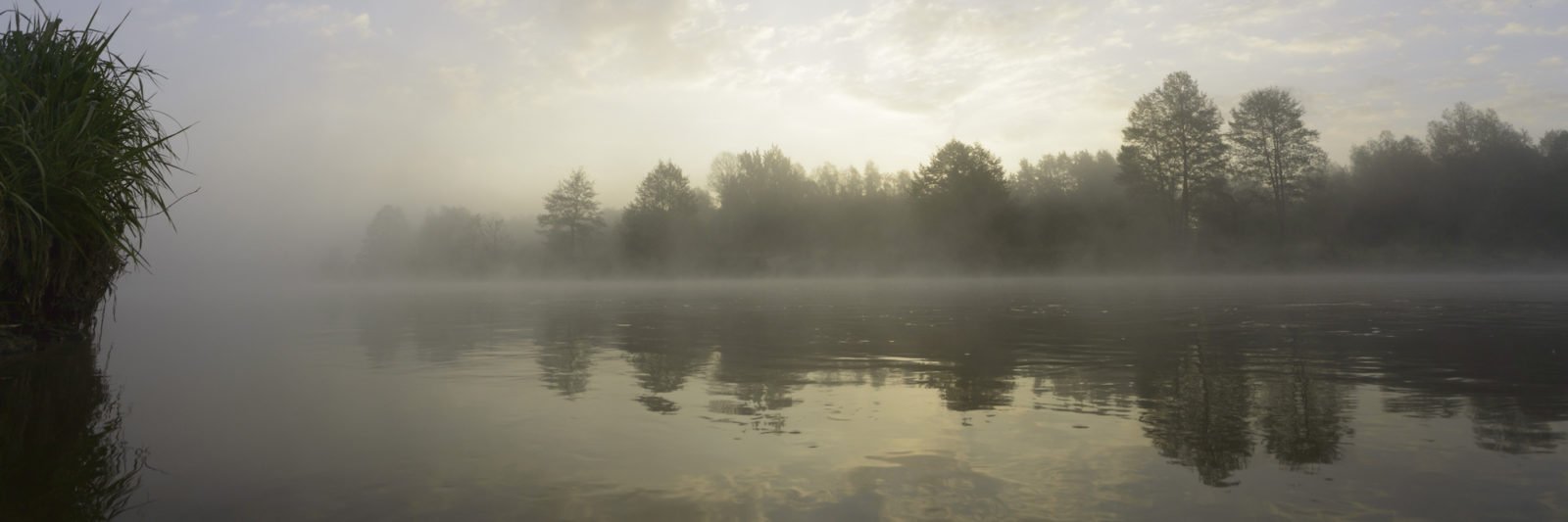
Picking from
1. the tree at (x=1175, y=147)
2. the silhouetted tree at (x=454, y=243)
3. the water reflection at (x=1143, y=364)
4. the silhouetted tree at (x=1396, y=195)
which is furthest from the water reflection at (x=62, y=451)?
the silhouetted tree at (x=454, y=243)

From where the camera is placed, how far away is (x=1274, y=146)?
53.2 metres

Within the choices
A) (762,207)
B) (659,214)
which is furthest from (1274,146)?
(659,214)

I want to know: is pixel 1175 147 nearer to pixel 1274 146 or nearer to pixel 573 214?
pixel 1274 146

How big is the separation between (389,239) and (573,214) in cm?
3478

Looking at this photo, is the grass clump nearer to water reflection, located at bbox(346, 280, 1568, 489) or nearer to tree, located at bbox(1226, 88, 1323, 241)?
water reflection, located at bbox(346, 280, 1568, 489)

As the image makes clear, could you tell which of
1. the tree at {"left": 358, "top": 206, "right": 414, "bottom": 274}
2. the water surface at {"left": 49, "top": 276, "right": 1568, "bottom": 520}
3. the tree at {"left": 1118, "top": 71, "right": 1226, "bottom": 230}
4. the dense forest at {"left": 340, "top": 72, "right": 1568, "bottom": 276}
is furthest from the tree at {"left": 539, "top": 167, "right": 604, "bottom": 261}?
the water surface at {"left": 49, "top": 276, "right": 1568, "bottom": 520}

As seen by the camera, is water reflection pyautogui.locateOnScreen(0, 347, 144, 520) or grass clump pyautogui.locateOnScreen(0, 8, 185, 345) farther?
grass clump pyautogui.locateOnScreen(0, 8, 185, 345)

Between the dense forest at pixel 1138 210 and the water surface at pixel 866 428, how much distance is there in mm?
45200

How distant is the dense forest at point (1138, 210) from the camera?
2073 inches

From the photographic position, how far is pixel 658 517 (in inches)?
154

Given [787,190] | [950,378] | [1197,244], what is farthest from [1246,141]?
[950,378]

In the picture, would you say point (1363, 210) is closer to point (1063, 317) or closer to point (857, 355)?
point (1063, 317)

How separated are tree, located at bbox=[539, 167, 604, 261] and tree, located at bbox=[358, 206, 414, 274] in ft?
96.2

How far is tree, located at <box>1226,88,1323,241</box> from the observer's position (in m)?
52.2
